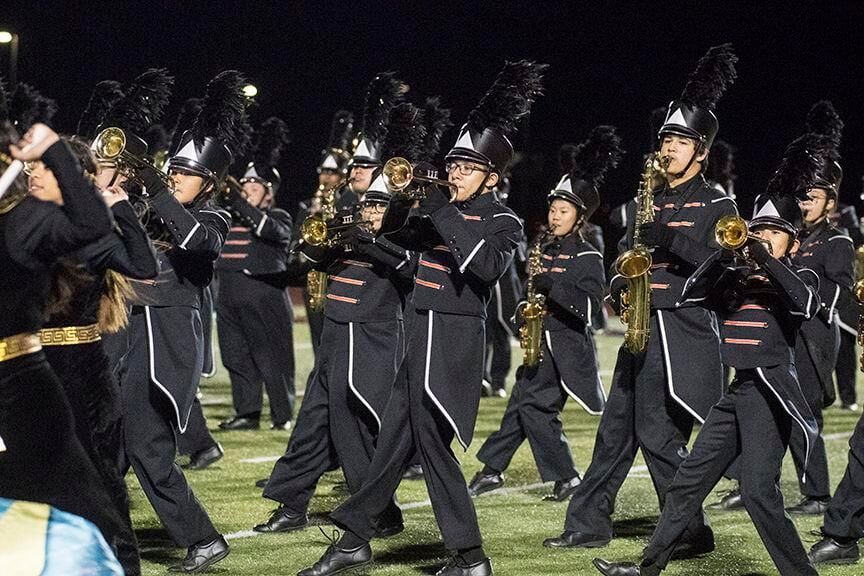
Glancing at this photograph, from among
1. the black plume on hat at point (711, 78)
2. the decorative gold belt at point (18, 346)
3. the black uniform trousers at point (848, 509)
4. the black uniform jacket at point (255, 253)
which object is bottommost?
the black uniform trousers at point (848, 509)

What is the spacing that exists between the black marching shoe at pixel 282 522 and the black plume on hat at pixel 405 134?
181 centimetres

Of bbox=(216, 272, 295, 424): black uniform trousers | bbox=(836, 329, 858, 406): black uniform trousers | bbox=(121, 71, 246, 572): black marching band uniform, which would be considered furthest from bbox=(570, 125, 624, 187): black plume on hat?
bbox=(836, 329, 858, 406): black uniform trousers

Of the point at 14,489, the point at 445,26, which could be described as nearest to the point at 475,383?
the point at 14,489

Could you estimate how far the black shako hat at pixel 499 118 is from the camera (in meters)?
6.05

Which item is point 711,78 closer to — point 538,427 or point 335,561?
point 538,427

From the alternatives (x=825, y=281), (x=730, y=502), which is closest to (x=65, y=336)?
(x=730, y=502)

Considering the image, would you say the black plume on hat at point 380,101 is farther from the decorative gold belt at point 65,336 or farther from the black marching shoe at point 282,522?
the decorative gold belt at point 65,336

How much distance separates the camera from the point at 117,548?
4.47 m

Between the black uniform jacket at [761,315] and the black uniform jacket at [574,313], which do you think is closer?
the black uniform jacket at [761,315]

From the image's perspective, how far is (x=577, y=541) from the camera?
6.62 meters

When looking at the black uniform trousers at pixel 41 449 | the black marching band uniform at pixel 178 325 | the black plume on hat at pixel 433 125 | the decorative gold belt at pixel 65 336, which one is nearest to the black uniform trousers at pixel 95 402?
the decorative gold belt at pixel 65 336

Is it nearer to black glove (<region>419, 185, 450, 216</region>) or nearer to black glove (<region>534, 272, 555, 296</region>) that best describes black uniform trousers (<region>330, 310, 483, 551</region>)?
black glove (<region>419, 185, 450, 216</region>)

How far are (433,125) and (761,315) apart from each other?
2.10 metres

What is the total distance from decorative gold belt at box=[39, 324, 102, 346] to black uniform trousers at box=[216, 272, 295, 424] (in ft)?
18.4
